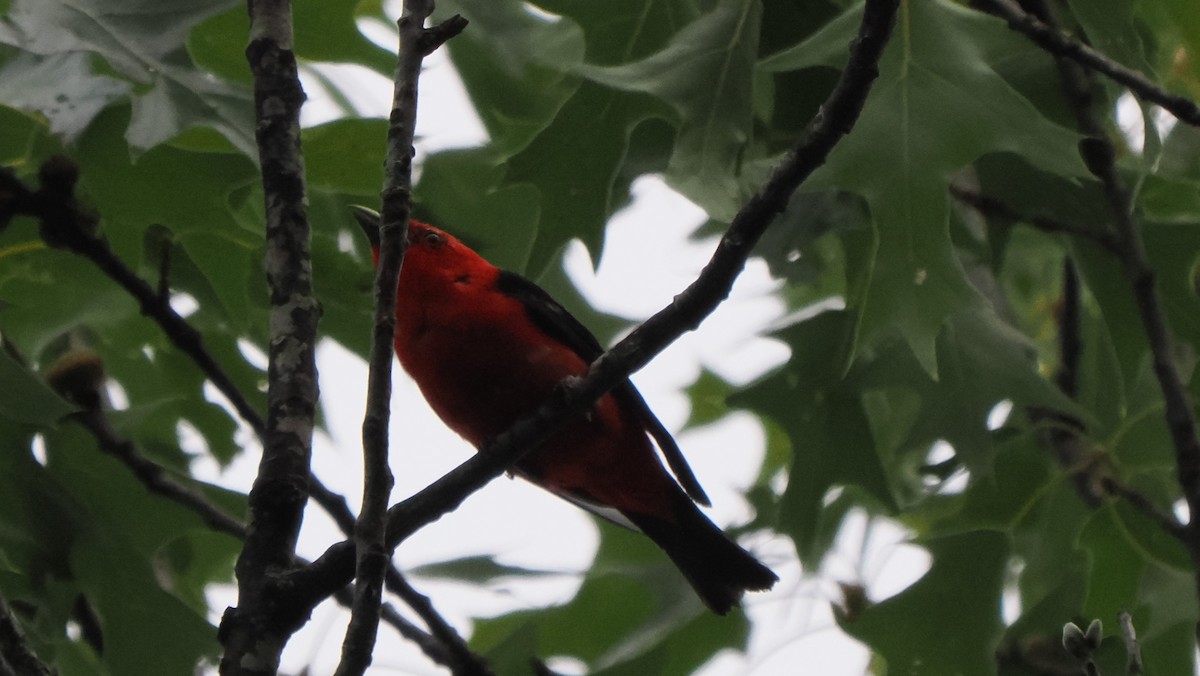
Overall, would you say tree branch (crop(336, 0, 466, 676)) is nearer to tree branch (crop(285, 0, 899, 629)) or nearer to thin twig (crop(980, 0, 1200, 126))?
tree branch (crop(285, 0, 899, 629))

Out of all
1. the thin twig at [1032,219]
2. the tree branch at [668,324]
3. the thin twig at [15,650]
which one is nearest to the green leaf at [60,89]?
the thin twig at [15,650]

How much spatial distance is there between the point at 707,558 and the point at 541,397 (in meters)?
0.81

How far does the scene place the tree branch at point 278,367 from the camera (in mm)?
2375

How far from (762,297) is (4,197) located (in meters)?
3.59

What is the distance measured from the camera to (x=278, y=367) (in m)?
2.59

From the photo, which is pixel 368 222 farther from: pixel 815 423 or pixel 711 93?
pixel 815 423

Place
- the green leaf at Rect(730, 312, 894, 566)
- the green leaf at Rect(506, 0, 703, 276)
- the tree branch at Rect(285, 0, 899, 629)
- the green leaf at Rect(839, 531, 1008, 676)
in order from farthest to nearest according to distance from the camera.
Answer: the green leaf at Rect(730, 312, 894, 566), the green leaf at Rect(839, 531, 1008, 676), the green leaf at Rect(506, 0, 703, 276), the tree branch at Rect(285, 0, 899, 629)

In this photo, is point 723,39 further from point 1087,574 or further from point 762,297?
point 762,297

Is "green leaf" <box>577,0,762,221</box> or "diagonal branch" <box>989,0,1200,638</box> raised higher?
"green leaf" <box>577,0,762,221</box>

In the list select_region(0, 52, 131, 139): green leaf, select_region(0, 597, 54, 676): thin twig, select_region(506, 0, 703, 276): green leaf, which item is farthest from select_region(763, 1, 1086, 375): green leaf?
select_region(0, 597, 54, 676): thin twig

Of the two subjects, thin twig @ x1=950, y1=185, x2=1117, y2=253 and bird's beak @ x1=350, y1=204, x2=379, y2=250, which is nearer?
thin twig @ x1=950, y1=185, x2=1117, y2=253

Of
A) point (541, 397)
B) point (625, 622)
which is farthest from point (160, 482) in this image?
point (625, 622)

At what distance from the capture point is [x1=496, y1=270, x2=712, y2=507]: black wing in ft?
14.2

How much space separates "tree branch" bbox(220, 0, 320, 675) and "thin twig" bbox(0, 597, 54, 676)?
49 centimetres
